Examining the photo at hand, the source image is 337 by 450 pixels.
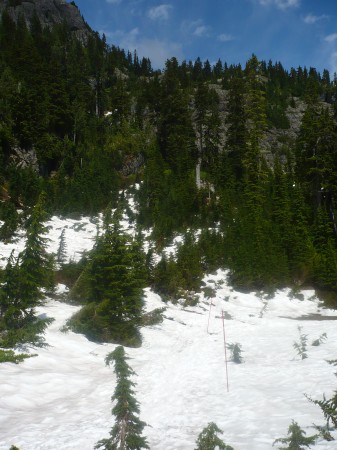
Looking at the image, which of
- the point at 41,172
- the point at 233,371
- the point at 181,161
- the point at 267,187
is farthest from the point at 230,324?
the point at 41,172

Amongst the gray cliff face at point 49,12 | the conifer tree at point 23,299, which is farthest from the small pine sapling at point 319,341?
the gray cliff face at point 49,12

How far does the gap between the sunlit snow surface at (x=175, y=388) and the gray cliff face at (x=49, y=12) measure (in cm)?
10592

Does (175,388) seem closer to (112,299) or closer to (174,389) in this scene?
(174,389)

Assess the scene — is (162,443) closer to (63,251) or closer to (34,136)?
(63,251)

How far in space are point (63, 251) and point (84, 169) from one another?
16607 mm

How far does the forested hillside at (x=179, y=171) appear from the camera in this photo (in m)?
29.4

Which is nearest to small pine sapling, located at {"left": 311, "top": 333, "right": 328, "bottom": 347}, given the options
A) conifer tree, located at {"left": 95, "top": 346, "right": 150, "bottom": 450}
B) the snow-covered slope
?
the snow-covered slope

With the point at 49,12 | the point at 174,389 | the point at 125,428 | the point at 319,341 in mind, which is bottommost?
the point at 174,389

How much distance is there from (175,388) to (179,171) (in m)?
35.1

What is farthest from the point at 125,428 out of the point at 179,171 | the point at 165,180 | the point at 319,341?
the point at 179,171

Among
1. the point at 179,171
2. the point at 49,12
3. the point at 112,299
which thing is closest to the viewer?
the point at 112,299

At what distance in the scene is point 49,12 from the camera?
4478 inches

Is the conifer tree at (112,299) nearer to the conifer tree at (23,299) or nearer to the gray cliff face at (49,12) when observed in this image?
the conifer tree at (23,299)

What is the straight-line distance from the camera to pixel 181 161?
147ft
